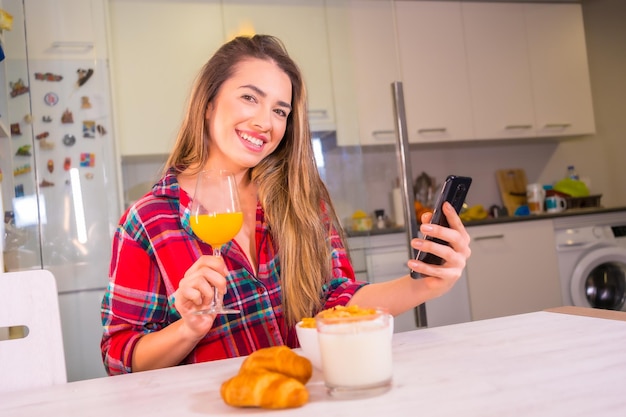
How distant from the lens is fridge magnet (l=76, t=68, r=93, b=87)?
247 cm

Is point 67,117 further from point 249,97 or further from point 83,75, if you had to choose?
point 249,97

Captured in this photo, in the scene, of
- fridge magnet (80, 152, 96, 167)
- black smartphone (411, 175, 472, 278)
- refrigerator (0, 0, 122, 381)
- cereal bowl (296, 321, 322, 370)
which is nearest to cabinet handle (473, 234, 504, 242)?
refrigerator (0, 0, 122, 381)

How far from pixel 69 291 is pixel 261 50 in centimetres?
142

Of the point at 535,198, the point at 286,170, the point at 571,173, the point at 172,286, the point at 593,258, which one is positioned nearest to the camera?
the point at 172,286

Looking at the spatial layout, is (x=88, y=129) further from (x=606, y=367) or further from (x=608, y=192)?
(x=608, y=192)

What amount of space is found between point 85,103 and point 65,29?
31cm

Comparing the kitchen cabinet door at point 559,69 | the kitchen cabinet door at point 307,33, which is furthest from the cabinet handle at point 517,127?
the kitchen cabinet door at point 307,33

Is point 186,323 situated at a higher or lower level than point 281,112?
lower

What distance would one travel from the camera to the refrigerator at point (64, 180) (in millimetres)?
2346

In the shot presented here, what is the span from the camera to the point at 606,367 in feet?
2.38

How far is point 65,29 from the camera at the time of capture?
8.08 ft

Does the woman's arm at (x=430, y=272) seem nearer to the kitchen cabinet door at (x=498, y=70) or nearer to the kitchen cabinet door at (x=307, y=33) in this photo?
the kitchen cabinet door at (x=307, y=33)

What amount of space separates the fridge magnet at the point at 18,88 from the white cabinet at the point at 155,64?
48 cm

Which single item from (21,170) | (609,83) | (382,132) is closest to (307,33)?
(382,132)
